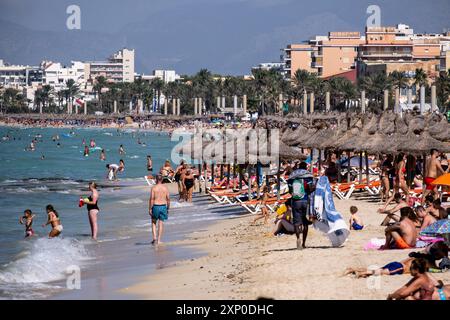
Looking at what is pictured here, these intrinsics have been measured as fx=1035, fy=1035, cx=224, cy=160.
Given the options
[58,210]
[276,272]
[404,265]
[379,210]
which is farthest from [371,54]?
[404,265]

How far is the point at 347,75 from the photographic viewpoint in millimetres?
139625

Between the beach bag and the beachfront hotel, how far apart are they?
322 ft

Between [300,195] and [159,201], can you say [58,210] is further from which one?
[300,195]

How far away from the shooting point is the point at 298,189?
48.8 feet

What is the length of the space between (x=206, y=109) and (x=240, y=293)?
488 feet

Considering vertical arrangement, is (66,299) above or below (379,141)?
below

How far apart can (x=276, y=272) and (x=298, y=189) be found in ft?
5.62

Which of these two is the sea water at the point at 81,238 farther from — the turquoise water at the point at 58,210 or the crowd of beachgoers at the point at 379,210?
the crowd of beachgoers at the point at 379,210

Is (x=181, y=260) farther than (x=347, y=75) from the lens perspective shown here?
No

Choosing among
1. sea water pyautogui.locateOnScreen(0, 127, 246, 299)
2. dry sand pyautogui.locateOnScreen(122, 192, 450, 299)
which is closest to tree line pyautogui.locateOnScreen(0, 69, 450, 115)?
sea water pyautogui.locateOnScreen(0, 127, 246, 299)

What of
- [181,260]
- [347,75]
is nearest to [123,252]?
[181,260]

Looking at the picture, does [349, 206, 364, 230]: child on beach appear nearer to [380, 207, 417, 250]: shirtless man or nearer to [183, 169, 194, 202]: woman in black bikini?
[380, 207, 417, 250]: shirtless man
